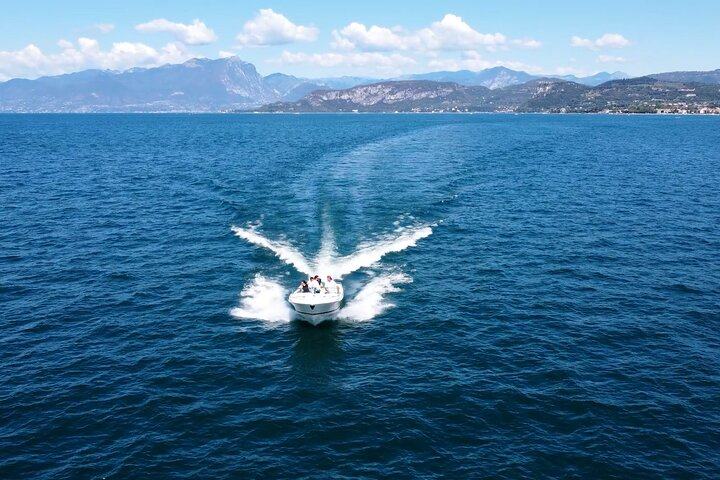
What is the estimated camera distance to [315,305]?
48.1 meters

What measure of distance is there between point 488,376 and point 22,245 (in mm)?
63948

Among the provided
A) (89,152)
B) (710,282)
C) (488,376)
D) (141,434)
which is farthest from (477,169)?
(89,152)

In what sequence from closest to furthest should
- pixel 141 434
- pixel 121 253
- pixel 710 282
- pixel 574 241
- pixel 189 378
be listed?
pixel 141 434 → pixel 189 378 → pixel 710 282 → pixel 121 253 → pixel 574 241

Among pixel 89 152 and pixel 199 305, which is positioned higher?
pixel 89 152

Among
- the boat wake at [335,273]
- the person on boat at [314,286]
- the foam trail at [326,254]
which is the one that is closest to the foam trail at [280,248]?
the boat wake at [335,273]

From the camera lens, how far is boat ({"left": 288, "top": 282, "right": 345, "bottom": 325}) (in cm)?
4841

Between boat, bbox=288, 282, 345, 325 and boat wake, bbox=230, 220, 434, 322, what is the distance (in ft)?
7.42

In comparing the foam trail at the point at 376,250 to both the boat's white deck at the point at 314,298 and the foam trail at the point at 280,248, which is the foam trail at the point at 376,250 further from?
the boat's white deck at the point at 314,298

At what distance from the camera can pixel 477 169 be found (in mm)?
131000

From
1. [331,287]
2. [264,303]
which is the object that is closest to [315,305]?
[331,287]

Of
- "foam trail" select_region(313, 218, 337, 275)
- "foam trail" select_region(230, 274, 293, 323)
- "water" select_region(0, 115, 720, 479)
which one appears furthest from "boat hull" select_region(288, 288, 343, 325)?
"foam trail" select_region(313, 218, 337, 275)

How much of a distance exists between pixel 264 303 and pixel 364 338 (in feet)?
42.0

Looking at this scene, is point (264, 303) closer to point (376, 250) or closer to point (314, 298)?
point (314, 298)

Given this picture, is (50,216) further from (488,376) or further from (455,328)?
(488,376)
